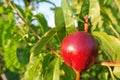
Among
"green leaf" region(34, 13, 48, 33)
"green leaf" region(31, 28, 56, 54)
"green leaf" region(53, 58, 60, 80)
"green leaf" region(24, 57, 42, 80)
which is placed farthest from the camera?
"green leaf" region(34, 13, 48, 33)

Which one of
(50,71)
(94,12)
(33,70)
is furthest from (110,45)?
(33,70)

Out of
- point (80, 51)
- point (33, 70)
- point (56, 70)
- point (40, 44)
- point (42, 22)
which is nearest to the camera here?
point (80, 51)

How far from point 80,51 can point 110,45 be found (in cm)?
18

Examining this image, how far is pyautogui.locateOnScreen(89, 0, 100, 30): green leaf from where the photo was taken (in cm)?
123

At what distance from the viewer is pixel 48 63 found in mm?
1364

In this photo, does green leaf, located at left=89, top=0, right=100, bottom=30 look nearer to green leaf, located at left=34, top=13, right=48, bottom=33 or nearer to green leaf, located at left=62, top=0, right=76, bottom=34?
green leaf, located at left=62, top=0, right=76, bottom=34

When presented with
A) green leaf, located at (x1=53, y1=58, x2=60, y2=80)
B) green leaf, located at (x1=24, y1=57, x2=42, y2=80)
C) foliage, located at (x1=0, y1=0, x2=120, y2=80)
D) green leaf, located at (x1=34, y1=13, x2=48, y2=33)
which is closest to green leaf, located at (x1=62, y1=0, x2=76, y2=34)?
foliage, located at (x1=0, y1=0, x2=120, y2=80)

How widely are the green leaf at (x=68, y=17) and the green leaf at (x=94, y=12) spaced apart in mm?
75

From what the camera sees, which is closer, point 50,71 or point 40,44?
point 40,44

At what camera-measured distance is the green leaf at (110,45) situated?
1179mm

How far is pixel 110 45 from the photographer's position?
1186 mm

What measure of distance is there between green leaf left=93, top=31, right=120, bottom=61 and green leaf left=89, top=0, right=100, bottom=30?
5 centimetres

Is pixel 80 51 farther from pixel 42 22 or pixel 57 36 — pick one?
pixel 42 22

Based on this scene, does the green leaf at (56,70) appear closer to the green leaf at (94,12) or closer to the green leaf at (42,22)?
the green leaf at (94,12)
